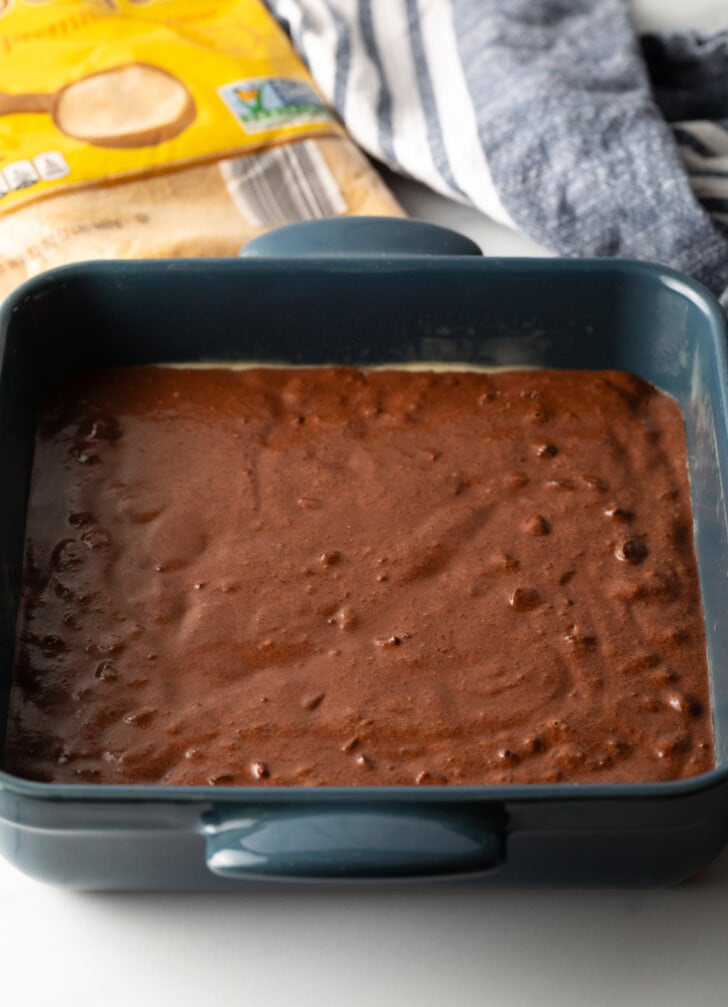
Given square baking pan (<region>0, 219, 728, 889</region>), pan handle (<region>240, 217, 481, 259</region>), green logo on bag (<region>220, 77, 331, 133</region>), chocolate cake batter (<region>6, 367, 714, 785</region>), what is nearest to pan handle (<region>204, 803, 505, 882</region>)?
square baking pan (<region>0, 219, 728, 889</region>)

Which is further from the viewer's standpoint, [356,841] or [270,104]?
[270,104]

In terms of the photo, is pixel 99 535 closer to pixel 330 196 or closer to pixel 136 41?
pixel 330 196

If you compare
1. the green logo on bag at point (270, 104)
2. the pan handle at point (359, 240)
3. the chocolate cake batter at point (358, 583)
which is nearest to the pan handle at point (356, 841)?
the chocolate cake batter at point (358, 583)

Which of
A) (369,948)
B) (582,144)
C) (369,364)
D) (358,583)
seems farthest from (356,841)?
(582,144)

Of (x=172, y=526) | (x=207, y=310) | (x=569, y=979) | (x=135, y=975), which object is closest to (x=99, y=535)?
(x=172, y=526)

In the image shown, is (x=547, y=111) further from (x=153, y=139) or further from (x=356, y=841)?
(x=356, y=841)

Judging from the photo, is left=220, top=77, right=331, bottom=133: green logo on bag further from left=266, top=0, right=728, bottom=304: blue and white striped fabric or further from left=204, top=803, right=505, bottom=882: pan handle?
left=204, top=803, right=505, bottom=882: pan handle

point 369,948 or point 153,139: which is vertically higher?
point 153,139

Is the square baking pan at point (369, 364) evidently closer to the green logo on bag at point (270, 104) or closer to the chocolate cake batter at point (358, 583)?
the chocolate cake batter at point (358, 583)
